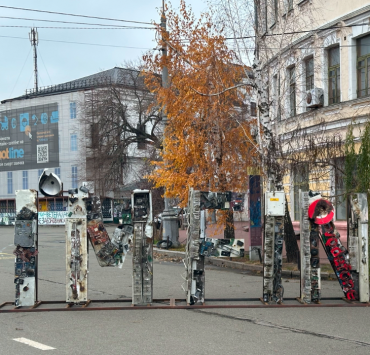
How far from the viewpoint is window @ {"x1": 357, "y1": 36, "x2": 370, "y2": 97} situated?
690 inches

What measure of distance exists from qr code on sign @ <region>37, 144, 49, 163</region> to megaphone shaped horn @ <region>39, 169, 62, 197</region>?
1961 inches

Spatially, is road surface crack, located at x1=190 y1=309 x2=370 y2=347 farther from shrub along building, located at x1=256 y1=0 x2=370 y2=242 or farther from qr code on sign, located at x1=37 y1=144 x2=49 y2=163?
qr code on sign, located at x1=37 y1=144 x2=49 y2=163

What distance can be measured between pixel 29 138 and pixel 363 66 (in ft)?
154

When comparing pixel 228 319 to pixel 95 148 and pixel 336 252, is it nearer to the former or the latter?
pixel 336 252

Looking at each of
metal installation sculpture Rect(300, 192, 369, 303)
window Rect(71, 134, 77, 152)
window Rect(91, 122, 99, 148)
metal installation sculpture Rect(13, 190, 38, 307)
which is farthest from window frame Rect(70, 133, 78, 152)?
metal installation sculpture Rect(300, 192, 369, 303)

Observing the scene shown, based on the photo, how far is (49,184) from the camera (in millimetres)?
9742

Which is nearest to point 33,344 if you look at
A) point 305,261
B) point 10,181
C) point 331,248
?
point 305,261

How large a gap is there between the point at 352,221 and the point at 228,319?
9.64 ft

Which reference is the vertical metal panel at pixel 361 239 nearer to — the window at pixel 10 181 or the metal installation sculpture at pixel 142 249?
the metal installation sculpture at pixel 142 249

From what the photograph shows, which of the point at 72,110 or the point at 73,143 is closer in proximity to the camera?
the point at 72,110

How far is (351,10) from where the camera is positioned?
17.8m

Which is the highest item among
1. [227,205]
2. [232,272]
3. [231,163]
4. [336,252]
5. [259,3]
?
[259,3]

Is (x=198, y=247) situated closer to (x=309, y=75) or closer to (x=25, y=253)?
(x=25, y=253)

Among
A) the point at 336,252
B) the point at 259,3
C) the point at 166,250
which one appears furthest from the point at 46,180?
the point at 166,250
